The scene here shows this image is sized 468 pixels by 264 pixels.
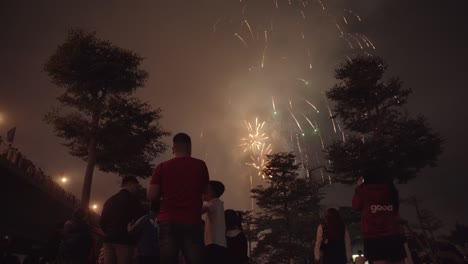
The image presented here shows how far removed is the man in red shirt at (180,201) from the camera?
300cm

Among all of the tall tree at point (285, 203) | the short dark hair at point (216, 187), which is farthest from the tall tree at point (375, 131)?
the short dark hair at point (216, 187)

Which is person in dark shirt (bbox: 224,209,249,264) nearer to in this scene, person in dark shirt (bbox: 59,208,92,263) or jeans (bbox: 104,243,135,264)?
jeans (bbox: 104,243,135,264)

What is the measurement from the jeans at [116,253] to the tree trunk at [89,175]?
1563 cm

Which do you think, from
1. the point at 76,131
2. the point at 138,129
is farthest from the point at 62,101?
the point at 138,129

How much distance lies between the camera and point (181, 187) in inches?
127

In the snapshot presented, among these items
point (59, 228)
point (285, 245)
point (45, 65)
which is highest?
point (45, 65)

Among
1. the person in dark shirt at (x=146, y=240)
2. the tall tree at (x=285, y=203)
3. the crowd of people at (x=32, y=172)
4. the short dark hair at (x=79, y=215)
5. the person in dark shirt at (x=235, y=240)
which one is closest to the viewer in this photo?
the person in dark shirt at (x=235, y=240)

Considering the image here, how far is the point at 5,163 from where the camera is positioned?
1670cm

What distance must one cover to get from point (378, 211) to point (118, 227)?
332 cm

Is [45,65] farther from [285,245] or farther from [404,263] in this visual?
[285,245]

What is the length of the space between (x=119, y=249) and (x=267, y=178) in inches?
1287

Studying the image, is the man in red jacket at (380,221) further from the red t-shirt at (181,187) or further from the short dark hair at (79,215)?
the short dark hair at (79,215)

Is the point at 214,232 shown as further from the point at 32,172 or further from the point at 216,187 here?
the point at 32,172

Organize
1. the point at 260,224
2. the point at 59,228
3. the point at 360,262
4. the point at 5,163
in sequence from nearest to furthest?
the point at 59,228 → the point at 360,262 → the point at 5,163 → the point at 260,224
